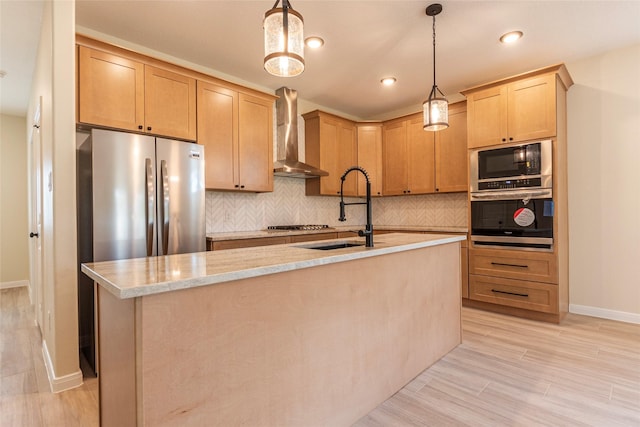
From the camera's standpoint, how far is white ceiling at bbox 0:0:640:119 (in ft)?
8.43

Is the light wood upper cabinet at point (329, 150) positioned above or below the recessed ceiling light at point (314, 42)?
below

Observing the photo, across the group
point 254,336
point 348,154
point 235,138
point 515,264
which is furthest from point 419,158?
point 254,336

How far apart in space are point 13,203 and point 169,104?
4.07 meters

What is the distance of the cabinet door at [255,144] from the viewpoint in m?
3.60

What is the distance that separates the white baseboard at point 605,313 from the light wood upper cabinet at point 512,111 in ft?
6.17

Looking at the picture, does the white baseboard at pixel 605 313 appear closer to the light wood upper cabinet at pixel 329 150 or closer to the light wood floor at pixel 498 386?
the light wood floor at pixel 498 386

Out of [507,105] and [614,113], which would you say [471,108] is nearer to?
[507,105]

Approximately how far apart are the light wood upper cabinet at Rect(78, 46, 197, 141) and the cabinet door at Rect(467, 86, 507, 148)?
9.86ft

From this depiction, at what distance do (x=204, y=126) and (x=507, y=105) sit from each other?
3.15 meters

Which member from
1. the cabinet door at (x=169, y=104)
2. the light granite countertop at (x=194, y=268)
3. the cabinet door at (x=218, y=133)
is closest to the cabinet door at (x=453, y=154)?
the cabinet door at (x=218, y=133)

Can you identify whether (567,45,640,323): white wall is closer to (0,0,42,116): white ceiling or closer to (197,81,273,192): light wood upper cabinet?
(197,81,273,192): light wood upper cabinet

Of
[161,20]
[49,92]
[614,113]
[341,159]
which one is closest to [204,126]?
[161,20]

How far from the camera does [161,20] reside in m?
2.74

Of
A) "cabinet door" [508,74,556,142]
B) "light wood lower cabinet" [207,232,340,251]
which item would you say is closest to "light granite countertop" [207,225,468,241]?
"light wood lower cabinet" [207,232,340,251]
